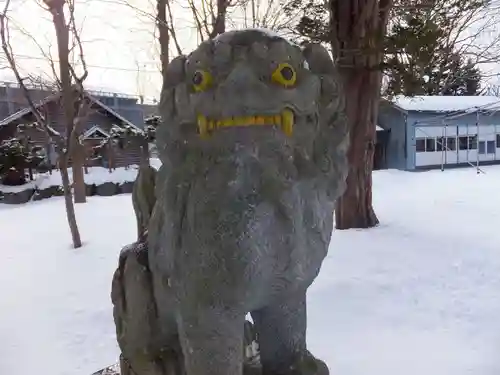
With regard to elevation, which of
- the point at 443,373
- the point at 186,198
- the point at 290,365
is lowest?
the point at 443,373

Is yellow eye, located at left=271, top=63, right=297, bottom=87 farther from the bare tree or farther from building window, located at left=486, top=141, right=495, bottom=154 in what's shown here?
building window, located at left=486, top=141, right=495, bottom=154

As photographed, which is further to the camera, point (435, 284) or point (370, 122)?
point (370, 122)

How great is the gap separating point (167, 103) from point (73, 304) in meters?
2.68

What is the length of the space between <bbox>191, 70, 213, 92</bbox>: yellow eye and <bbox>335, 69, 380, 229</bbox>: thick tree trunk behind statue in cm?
332

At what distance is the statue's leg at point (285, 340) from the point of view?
1.05 metres

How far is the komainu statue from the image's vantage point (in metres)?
0.85

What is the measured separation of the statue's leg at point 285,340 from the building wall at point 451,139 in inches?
476

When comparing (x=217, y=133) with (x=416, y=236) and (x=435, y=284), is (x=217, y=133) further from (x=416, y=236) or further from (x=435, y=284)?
(x=416, y=236)

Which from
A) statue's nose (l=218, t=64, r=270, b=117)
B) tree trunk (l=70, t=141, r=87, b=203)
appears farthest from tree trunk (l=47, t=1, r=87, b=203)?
statue's nose (l=218, t=64, r=270, b=117)

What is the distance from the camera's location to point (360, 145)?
4.28 metres

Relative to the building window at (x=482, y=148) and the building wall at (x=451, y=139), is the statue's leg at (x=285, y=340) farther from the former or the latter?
the building window at (x=482, y=148)

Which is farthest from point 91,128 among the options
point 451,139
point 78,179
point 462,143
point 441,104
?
point 462,143

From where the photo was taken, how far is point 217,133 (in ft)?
2.83

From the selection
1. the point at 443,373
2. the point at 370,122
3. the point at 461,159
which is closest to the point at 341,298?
the point at 443,373
